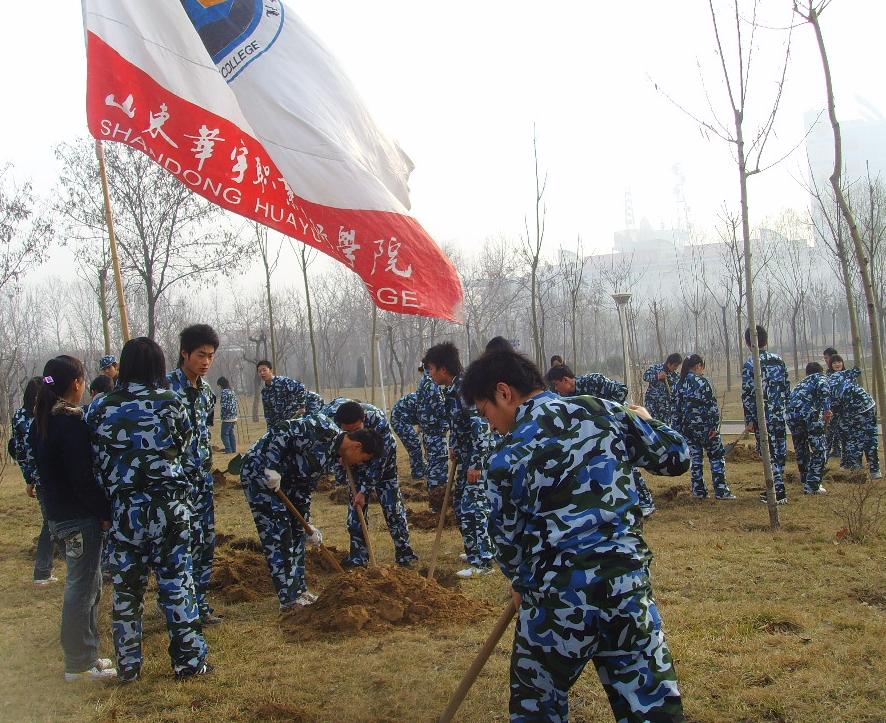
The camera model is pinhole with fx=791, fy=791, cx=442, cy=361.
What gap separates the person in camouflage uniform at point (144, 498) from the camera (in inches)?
173

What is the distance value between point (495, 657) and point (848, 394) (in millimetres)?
8383

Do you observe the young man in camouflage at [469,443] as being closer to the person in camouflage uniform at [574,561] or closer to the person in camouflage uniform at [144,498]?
the person in camouflage uniform at [144,498]

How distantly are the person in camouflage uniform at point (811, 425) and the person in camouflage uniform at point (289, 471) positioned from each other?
6.51 metres

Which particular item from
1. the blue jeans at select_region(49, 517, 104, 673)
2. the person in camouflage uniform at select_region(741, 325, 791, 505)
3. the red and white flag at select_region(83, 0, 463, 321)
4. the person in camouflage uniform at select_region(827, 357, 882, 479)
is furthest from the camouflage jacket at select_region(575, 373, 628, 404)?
the blue jeans at select_region(49, 517, 104, 673)

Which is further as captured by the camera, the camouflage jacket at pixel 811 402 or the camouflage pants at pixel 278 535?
the camouflage jacket at pixel 811 402

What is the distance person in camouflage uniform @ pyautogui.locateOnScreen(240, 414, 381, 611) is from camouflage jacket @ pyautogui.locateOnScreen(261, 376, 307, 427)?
4.49 meters

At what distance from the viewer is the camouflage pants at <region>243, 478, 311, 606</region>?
19.1 feet

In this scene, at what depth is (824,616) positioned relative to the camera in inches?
201

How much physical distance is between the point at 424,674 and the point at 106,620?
9.35 ft

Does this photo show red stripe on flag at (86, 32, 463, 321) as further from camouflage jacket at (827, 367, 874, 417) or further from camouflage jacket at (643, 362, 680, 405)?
camouflage jacket at (643, 362, 680, 405)

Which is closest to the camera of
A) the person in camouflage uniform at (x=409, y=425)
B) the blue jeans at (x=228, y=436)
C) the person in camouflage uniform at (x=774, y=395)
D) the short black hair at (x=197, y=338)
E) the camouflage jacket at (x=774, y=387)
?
the short black hair at (x=197, y=338)

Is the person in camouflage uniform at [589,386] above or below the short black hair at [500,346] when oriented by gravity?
below

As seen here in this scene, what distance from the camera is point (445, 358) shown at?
6785 millimetres

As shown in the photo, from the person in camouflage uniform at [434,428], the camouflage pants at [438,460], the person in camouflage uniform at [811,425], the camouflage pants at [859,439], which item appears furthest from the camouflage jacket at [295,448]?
the camouflage pants at [859,439]
